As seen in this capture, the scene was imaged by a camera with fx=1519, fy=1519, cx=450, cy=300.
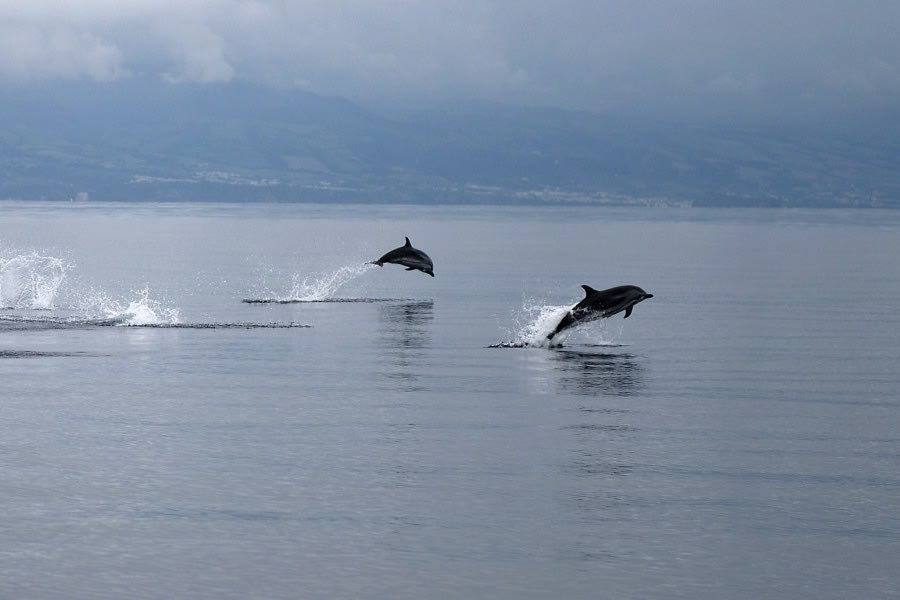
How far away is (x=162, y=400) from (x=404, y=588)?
12499 mm

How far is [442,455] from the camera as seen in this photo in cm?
2059

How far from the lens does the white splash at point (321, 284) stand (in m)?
54.1

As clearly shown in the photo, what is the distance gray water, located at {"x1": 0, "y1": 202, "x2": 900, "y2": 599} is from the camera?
14.7 metres

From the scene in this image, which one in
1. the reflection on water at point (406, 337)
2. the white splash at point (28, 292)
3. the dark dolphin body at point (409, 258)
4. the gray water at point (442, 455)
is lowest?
the gray water at point (442, 455)

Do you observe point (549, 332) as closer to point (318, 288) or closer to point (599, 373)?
point (599, 373)

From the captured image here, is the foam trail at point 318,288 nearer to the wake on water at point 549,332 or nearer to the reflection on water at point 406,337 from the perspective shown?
the reflection on water at point 406,337

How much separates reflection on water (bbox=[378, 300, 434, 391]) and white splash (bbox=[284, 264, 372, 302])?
407 centimetres

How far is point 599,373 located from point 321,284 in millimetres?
34580

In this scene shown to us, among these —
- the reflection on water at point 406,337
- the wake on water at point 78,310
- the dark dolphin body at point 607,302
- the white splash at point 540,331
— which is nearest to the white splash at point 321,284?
the reflection on water at point 406,337

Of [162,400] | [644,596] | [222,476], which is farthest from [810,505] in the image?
[162,400]

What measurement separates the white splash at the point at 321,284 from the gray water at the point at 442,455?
23.0 ft

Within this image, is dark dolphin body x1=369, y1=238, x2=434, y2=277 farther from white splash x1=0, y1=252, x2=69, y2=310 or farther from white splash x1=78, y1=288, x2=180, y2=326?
white splash x1=0, y1=252, x2=69, y2=310

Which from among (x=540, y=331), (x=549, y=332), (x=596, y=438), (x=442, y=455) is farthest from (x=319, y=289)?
(x=442, y=455)

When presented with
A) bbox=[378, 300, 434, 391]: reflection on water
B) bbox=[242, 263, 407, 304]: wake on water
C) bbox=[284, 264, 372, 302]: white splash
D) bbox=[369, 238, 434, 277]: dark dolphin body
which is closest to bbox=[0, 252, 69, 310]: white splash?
bbox=[242, 263, 407, 304]: wake on water
